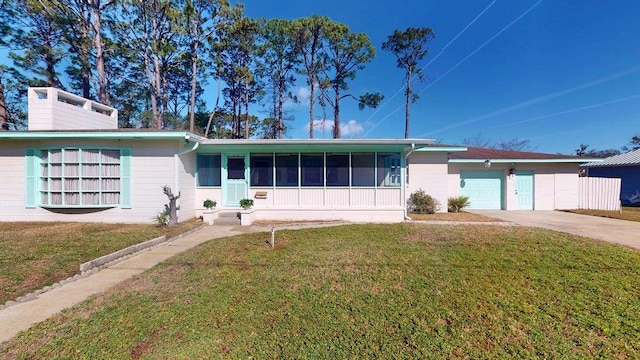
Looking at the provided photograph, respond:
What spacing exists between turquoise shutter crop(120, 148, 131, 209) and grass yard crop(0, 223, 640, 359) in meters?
4.56

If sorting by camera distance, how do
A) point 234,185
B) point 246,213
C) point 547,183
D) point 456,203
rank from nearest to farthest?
1. point 246,213
2. point 234,185
3. point 456,203
4. point 547,183

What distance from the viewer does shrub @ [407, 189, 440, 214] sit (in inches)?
415

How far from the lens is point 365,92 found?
61.5ft

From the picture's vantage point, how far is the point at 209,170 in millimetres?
9312

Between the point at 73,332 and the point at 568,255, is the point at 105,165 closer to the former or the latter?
the point at 73,332

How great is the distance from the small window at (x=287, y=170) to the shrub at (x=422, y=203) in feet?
17.0

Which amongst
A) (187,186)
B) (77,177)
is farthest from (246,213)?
(77,177)

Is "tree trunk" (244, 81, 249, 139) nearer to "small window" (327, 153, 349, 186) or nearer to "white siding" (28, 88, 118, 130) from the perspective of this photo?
"white siding" (28, 88, 118, 130)

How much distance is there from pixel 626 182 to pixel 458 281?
71.2ft

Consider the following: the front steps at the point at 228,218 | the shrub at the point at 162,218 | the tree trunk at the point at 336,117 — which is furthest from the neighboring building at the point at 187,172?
the tree trunk at the point at 336,117

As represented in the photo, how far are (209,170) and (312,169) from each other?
12.6 feet

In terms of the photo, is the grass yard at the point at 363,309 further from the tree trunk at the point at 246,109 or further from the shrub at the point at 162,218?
the tree trunk at the point at 246,109

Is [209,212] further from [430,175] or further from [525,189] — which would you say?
[525,189]

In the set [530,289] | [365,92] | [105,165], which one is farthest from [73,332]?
[365,92]
